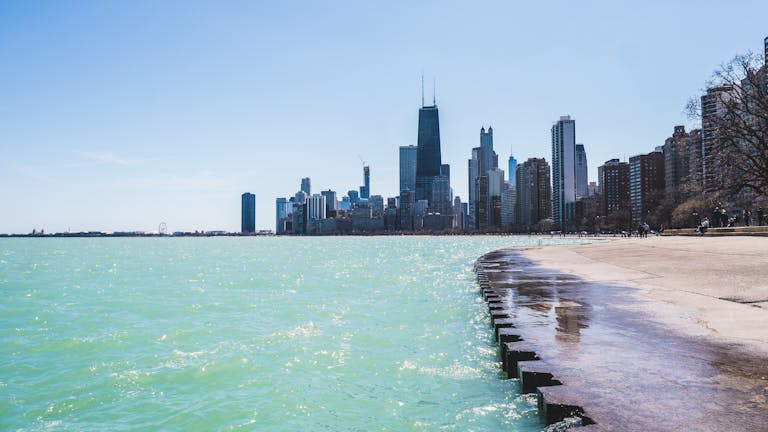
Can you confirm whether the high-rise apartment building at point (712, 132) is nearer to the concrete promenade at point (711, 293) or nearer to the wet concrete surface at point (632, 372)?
the concrete promenade at point (711, 293)

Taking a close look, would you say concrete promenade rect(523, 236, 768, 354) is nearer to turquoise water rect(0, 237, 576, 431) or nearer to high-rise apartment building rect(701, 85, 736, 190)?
turquoise water rect(0, 237, 576, 431)

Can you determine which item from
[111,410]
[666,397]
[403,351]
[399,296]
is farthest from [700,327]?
[399,296]

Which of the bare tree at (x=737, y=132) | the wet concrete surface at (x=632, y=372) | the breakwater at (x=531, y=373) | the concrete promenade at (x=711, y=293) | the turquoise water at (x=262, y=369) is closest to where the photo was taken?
the wet concrete surface at (x=632, y=372)

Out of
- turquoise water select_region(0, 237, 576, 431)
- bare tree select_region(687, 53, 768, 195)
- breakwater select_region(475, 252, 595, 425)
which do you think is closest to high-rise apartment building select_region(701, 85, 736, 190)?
bare tree select_region(687, 53, 768, 195)

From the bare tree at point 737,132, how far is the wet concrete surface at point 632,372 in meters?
25.9

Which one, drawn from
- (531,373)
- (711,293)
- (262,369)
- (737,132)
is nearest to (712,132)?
(737,132)

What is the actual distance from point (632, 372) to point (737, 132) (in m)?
30.8

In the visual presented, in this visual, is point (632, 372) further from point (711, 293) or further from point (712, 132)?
point (712, 132)

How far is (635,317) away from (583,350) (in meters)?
3.24

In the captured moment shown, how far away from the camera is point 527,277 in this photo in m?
20.0

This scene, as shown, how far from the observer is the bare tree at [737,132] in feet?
98.4

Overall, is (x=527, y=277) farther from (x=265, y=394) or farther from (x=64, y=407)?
(x=64, y=407)

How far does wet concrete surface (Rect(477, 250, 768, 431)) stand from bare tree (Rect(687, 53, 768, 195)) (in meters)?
25.9

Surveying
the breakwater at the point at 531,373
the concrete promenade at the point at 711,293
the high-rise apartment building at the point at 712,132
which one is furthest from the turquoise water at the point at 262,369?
the high-rise apartment building at the point at 712,132
